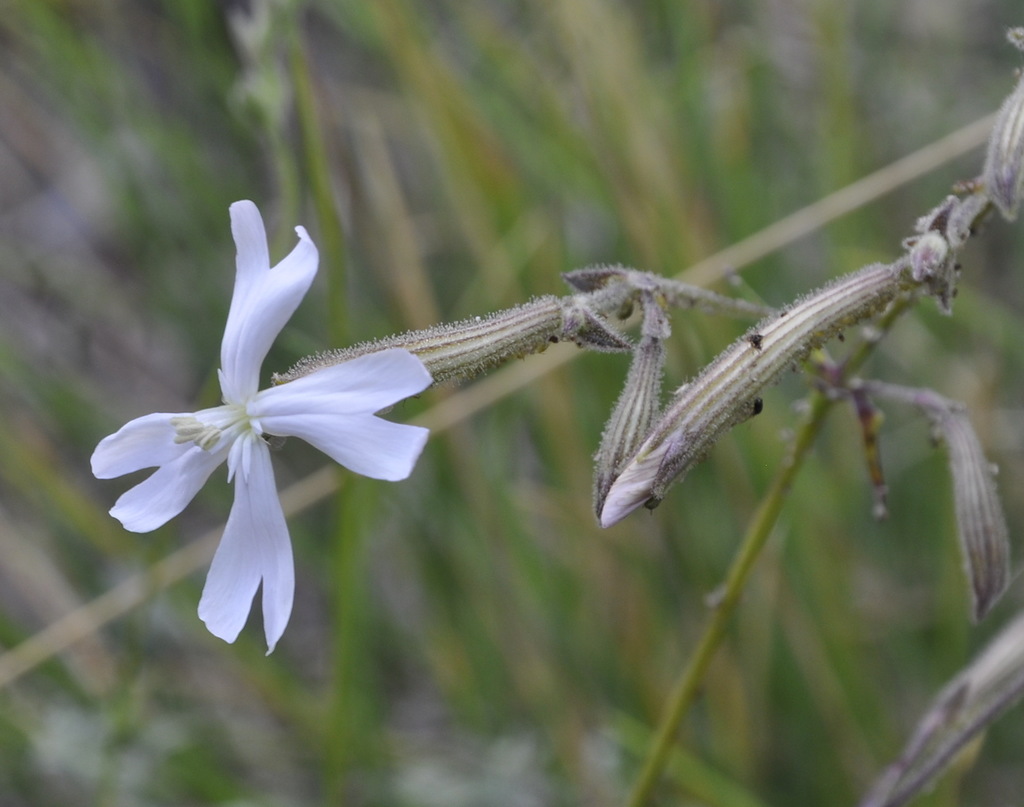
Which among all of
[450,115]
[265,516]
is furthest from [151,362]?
[265,516]

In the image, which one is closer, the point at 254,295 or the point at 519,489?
the point at 254,295

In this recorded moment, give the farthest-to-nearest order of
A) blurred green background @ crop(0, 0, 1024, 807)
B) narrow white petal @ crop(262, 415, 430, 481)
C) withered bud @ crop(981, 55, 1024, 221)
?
blurred green background @ crop(0, 0, 1024, 807), withered bud @ crop(981, 55, 1024, 221), narrow white petal @ crop(262, 415, 430, 481)

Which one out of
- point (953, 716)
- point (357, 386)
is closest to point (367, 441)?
point (357, 386)

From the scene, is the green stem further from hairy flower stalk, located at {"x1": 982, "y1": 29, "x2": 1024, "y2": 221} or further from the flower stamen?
the flower stamen

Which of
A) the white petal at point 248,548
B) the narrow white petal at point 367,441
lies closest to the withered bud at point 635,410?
the narrow white petal at point 367,441

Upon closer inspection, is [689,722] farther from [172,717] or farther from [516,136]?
[516,136]

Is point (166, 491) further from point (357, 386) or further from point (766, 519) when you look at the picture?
point (766, 519)

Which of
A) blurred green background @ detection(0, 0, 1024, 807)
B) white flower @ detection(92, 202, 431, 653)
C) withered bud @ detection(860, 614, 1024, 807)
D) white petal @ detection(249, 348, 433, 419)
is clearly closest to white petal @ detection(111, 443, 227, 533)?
white flower @ detection(92, 202, 431, 653)
